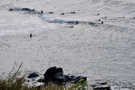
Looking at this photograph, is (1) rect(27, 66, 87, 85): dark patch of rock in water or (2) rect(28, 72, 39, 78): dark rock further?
(2) rect(28, 72, 39, 78): dark rock

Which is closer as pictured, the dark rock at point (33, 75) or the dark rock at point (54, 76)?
the dark rock at point (54, 76)


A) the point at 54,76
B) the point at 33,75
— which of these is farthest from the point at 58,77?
the point at 33,75

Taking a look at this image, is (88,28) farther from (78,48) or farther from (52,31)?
(78,48)

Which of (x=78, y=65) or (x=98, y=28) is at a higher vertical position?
(x=98, y=28)

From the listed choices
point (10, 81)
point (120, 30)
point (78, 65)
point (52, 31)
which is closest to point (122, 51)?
point (78, 65)

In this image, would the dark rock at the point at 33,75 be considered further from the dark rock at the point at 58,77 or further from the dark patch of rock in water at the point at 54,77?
the dark rock at the point at 58,77

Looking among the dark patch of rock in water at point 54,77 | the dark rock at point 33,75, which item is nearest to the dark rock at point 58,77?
the dark patch of rock in water at point 54,77

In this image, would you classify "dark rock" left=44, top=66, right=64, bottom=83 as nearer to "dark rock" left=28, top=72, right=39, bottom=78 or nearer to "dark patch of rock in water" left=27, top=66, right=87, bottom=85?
"dark patch of rock in water" left=27, top=66, right=87, bottom=85

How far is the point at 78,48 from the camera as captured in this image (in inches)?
698

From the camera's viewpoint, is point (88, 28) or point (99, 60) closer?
point (99, 60)

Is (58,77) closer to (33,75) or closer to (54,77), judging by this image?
(54,77)

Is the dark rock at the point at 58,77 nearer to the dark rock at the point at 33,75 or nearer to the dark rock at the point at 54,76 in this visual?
the dark rock at the point at 54,76

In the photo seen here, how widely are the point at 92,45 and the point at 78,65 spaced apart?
3.71 m

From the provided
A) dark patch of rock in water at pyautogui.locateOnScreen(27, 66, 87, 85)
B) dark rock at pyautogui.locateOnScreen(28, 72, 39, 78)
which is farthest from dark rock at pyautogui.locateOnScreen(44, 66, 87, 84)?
dark rock at pyautogui.locateOnScreen(28, 72, 39, 78)
